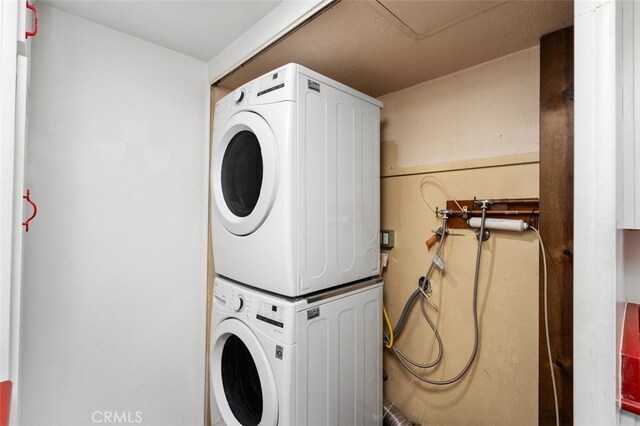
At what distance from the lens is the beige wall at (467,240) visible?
1348mm

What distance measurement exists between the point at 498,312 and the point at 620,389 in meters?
0.76

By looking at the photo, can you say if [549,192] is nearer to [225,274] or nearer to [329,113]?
[329,113]

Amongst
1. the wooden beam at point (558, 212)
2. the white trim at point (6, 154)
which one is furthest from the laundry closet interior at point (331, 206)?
the white trim at point (6, 154)

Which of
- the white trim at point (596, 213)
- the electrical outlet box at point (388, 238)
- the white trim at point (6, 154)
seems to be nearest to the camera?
the white trim at point (596, 213)

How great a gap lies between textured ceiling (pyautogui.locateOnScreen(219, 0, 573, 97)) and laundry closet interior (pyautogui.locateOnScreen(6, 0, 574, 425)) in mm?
10

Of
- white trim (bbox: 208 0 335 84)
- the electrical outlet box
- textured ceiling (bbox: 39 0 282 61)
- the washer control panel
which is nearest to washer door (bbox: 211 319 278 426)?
the washer control panel

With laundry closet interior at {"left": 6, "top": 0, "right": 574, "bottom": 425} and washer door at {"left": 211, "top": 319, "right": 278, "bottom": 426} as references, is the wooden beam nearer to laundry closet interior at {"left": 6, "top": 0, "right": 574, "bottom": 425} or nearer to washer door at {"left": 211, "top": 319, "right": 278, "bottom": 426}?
laundry closet interior at {"left": 6, "top": 0, "right": 574, "bottom": 425}

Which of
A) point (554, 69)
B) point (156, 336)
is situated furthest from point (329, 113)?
point (156, 336)

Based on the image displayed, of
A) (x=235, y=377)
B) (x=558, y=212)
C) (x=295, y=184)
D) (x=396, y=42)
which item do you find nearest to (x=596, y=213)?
(x=558, y=212)

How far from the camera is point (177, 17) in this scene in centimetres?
136

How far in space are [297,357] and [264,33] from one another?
141 cm

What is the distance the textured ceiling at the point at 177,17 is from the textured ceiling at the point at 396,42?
162mm

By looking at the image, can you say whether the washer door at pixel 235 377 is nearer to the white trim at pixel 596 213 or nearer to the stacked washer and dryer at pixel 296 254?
the stacked washer and dryer at pixel 296 254

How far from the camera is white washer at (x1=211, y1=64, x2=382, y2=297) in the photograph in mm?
1194
